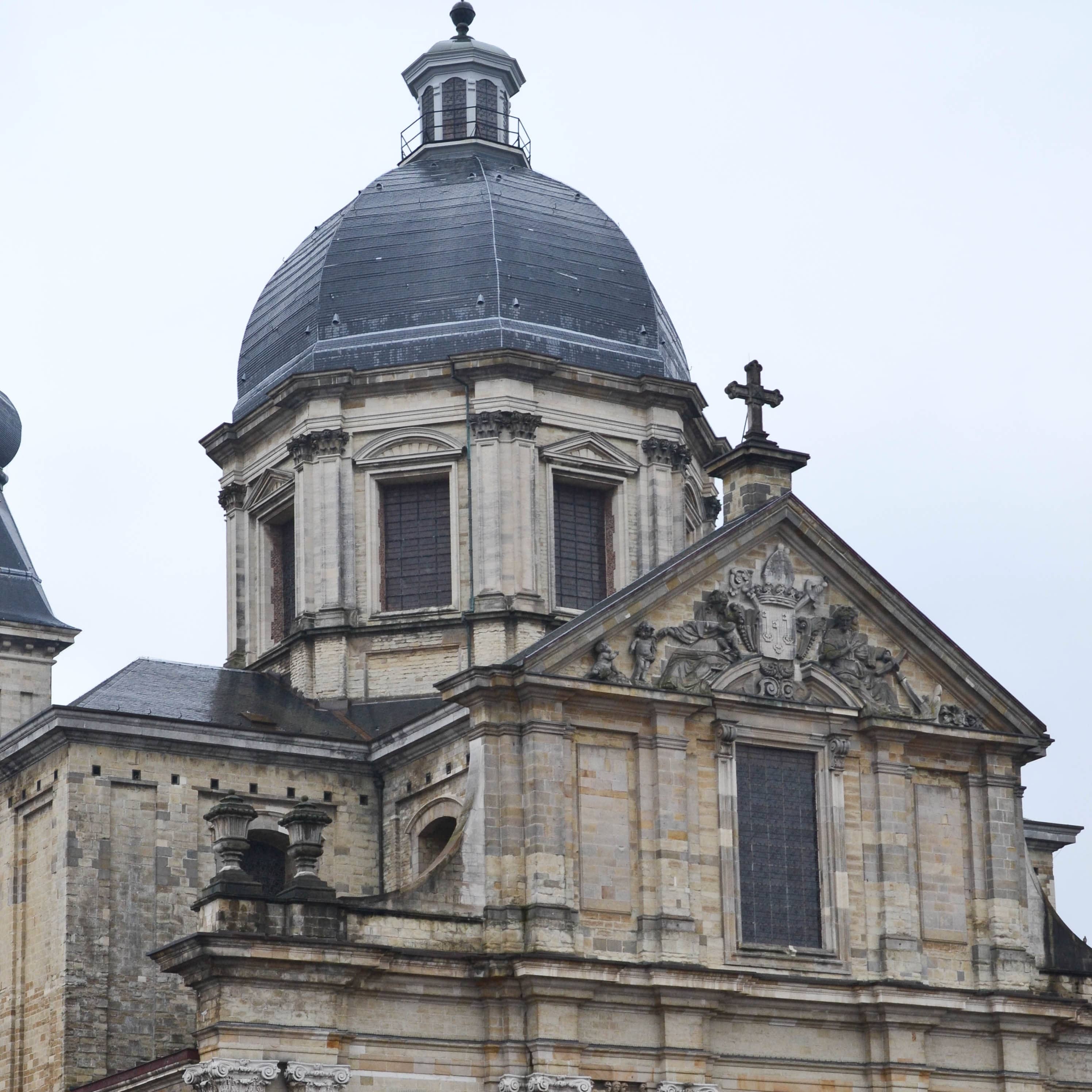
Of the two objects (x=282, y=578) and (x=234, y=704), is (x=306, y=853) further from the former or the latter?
(x=282, y=578)

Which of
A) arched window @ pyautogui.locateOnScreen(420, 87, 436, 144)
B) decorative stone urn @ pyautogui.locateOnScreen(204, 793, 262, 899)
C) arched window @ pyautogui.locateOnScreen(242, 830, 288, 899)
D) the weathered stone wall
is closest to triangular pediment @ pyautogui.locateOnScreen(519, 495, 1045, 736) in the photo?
decorative stone urn @ pyautogui.locateOnScreen(204, 793, 262, 899)

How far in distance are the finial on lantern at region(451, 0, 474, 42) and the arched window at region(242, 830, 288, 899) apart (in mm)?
17299

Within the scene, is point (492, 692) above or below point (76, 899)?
above

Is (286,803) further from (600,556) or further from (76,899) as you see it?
(600,556)

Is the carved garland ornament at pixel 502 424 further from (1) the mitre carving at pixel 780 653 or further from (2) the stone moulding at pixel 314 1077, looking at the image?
(2) the stone moulding at pixel 314 1077

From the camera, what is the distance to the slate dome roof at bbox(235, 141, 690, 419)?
44625 millimetres

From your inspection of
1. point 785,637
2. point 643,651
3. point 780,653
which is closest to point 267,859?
point 643,651

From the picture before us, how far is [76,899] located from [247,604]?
8.92 metres

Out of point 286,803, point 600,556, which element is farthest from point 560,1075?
point 600,556

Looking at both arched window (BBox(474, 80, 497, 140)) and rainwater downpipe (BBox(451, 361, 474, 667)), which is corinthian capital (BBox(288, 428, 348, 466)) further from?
arched window (BBox(474, 80, 497, 140))

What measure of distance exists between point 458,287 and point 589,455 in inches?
147

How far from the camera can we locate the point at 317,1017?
33.5m

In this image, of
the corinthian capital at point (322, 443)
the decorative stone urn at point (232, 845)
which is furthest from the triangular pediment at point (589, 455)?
the decorative stone urn at point (232, 845)

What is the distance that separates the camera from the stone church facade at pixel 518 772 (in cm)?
3481
